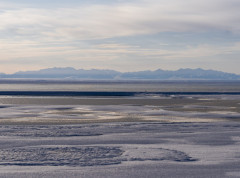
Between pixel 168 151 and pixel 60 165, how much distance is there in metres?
3.98

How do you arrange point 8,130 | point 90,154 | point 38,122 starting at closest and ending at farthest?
point 90,154
point 8,130
point 38,122

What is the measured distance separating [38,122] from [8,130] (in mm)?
4310

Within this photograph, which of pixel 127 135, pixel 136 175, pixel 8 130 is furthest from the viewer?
pixel 8 130

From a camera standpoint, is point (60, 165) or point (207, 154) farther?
point (207, 154)

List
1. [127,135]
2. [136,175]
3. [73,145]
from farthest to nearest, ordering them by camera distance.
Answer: [127,135] < [73,145] < [136,175]

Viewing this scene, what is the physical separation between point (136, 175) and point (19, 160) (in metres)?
3.82

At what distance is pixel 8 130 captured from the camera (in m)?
18.4

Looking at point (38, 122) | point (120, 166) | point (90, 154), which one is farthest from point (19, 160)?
point (38, 122)

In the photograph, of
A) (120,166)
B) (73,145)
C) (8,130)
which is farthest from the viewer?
(8,130)

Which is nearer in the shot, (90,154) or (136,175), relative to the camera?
(136,175)

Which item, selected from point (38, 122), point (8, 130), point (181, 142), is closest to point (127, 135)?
point (181, 142)

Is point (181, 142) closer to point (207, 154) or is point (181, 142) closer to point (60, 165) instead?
point (207, 154)

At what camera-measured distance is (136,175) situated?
10617 millimetres

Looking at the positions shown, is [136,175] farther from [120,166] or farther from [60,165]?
[60,165]
